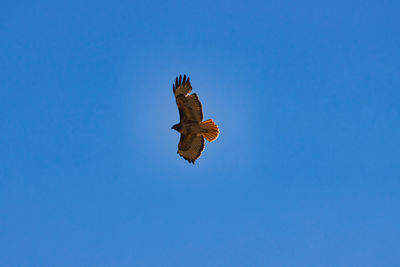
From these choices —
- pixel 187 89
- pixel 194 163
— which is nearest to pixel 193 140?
pixel 194 163

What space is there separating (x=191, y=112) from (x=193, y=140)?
148cm

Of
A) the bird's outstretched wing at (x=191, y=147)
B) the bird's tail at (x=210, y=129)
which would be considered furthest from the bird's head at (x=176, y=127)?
the bird's tail at (x=210, y=129)

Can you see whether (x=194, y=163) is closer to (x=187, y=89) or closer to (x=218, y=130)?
(x=218, y=130)

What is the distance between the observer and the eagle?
19.0 m

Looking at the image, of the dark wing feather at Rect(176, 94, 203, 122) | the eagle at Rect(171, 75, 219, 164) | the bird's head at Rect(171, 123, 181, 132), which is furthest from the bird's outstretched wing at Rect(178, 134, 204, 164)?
the dark wing feather at Rect(176, 94, 203, 122)

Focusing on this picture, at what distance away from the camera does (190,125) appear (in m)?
19.5

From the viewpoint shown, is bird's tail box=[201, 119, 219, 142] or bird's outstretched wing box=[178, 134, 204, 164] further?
bird's outstretched wing box=[178, 134, 204, 164]

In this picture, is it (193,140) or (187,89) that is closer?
(187,89)

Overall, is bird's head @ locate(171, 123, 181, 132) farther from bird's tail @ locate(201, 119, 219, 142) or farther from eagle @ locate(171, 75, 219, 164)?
bird's tail @ locate(201, 119, 219, 142)

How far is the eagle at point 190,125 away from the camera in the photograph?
62.2 feet

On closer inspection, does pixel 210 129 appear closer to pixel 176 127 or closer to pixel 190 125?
pixel 190 125

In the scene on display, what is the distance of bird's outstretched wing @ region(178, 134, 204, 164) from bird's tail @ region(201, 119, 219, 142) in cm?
47

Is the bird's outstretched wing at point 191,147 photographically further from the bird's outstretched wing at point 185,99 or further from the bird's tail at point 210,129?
the bird's outstretched wing at point 185,99

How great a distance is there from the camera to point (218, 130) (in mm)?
19609
